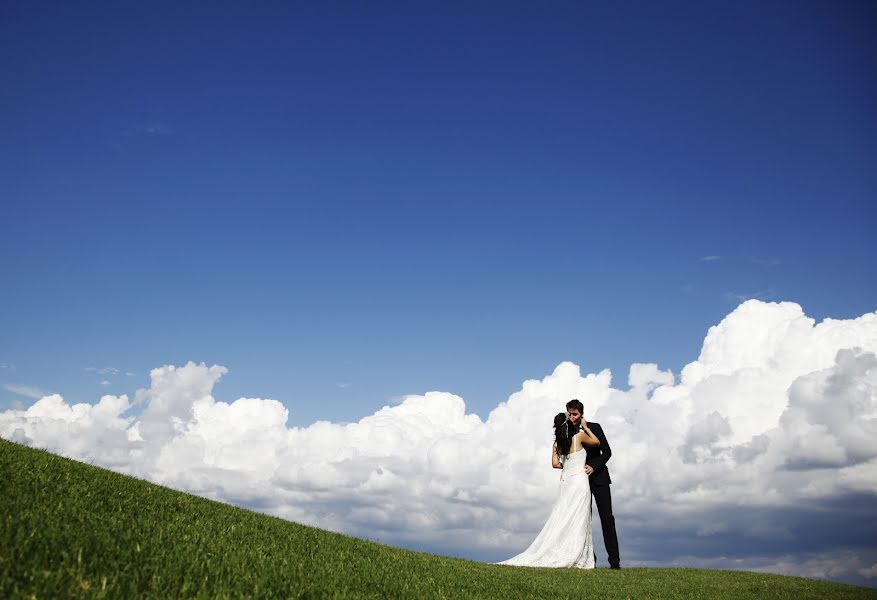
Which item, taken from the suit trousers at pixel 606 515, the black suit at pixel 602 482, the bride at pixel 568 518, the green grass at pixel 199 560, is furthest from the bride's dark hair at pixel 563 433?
the green grass at pixel 199 560

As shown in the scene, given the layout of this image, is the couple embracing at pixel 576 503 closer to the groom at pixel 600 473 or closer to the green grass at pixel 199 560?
the groom at pixel 600 473

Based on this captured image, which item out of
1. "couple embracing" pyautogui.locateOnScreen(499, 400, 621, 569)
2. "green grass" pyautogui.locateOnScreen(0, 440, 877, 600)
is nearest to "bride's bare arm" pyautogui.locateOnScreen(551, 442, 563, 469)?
"couple embracing" pyautogui.locateOnScreen(499, 400, 621, 569)

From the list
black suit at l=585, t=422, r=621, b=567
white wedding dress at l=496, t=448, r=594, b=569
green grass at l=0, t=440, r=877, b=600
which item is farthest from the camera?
black suit at l=585, t=422, r=621, b=567

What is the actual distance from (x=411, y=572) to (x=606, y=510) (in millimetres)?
12189

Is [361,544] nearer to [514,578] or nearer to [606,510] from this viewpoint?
[514,578]

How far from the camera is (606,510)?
25.1m

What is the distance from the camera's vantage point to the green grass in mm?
9789

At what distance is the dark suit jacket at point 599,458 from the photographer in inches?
991

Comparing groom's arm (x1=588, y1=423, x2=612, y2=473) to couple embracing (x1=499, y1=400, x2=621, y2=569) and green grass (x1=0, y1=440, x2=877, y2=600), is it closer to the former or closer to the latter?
couple embracing (x1=499, y1=400, x2=621, y2=569)

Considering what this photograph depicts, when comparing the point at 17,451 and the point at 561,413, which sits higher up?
the point at 561,413

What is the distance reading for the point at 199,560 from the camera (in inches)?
464

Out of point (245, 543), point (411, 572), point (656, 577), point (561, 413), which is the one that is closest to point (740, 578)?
point (656, 577)

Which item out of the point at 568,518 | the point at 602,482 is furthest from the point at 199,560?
the point at 602,482

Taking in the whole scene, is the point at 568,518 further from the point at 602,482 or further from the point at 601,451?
the point at 601,451
